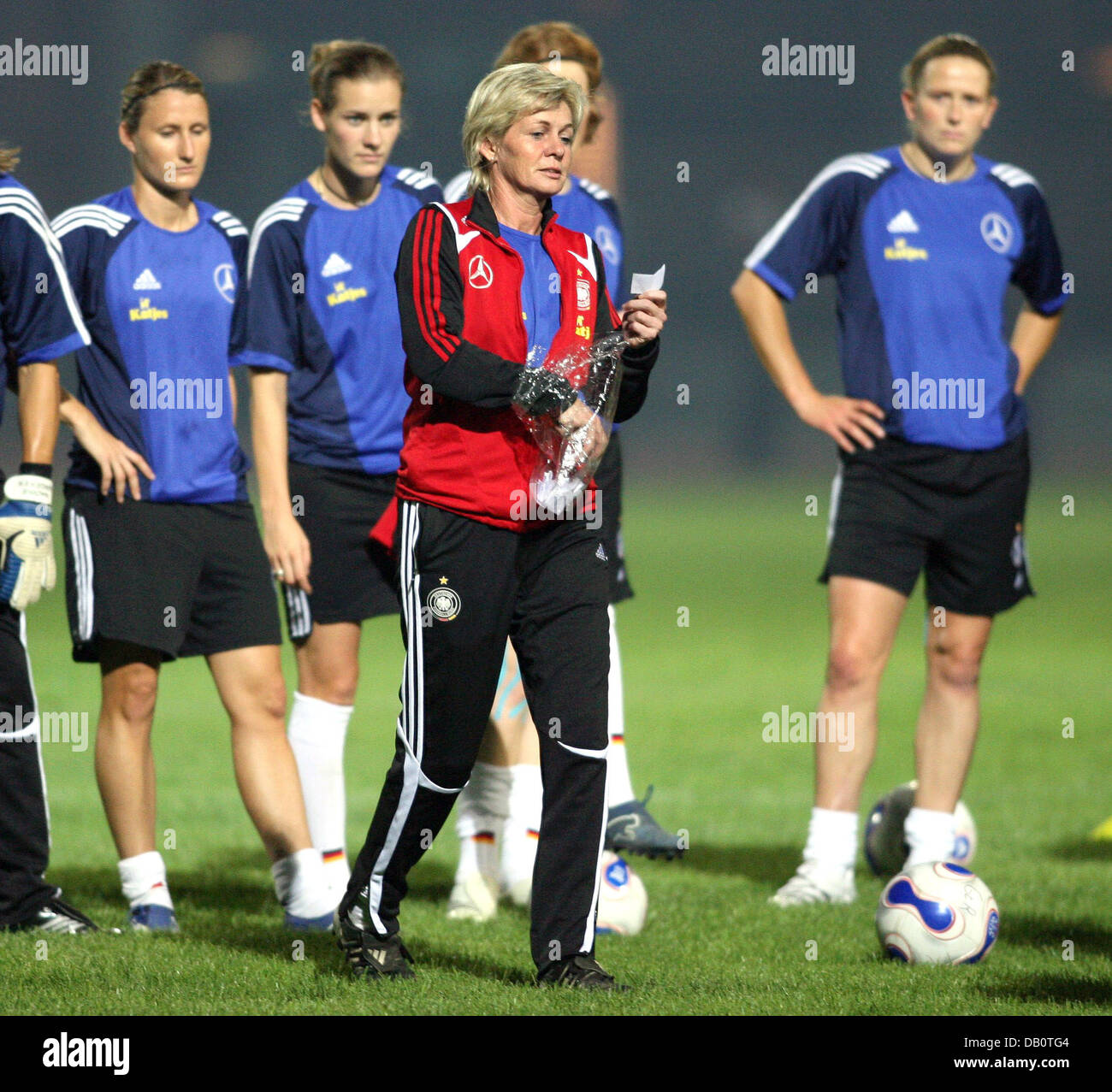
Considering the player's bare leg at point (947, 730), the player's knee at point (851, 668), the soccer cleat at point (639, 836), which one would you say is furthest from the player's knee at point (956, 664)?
the soccer cleat at point (639, 836)

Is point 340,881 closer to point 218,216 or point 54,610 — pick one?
point 218,216

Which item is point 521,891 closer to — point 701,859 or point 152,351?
point 701,859

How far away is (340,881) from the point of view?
221 inches

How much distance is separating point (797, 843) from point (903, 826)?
92 centimetres

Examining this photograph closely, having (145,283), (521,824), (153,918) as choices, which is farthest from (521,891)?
(145,283)

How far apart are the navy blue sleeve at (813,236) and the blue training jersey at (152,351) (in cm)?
200

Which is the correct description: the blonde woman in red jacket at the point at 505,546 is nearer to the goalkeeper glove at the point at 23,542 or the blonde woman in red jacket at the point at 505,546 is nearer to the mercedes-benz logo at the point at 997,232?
the goalkeeper glove at the point at 23,542

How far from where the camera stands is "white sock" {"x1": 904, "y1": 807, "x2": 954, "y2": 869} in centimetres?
607

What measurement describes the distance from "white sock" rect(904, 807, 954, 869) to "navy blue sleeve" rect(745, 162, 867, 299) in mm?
1913

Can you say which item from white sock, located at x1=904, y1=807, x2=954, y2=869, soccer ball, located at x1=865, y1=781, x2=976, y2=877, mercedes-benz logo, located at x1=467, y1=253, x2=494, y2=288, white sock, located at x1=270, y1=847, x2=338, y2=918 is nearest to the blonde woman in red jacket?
mercedes-benz logo, located at x1=467, y1=253, x2=494, y2=288

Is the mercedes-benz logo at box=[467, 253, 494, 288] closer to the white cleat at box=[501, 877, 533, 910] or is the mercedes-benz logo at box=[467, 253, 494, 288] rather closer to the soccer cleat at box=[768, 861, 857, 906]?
the white cleat at box=[501, 877, 533, 910]

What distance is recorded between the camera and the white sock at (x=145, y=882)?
5.29 meters

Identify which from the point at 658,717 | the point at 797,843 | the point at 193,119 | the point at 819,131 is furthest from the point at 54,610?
the point at 819,131

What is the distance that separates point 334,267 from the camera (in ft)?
18.2
